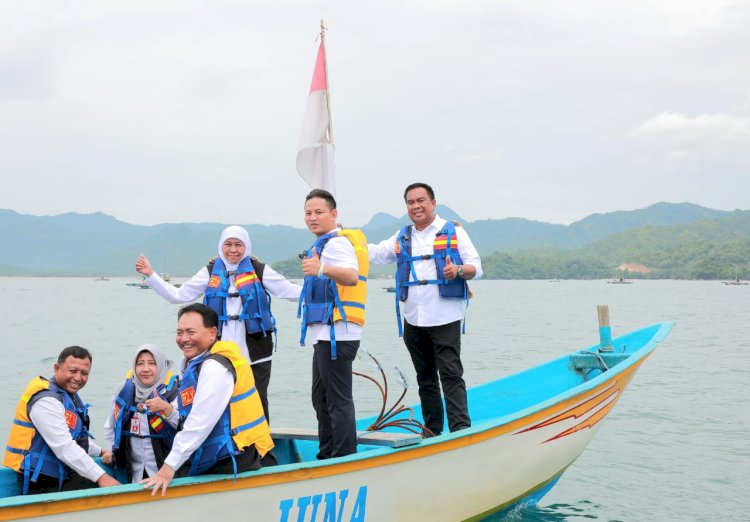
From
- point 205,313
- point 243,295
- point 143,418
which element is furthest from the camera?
point 243,295

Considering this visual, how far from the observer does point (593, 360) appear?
Result: 23.8 feet

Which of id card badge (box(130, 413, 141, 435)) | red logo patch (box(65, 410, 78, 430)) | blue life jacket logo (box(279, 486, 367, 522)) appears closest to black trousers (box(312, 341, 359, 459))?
blue life jacket logo (box(279, 486, 367, 522))

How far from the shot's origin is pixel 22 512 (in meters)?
3.28

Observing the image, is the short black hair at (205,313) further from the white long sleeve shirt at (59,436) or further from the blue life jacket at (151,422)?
the white long sleeve shirt at (59,436)

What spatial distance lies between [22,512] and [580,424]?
431 cm

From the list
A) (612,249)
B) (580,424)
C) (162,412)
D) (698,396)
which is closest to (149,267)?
(162,412)

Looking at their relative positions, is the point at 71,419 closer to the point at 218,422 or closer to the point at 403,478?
the point at 218,422

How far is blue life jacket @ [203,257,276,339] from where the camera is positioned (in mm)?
4953

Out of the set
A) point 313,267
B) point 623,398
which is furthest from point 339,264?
point 623,398

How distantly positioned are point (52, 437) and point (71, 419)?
167 mm

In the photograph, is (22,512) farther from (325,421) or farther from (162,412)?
(325,421)

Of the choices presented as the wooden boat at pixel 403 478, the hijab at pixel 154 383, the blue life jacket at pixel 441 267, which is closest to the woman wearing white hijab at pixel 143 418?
the hijab at pixel 154 383

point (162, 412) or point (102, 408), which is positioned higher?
point (162, 412)

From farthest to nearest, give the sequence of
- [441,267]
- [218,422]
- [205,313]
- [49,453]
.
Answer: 1. [441,267]
2. [49,453]
3. [205,313]
4. [218,422]
